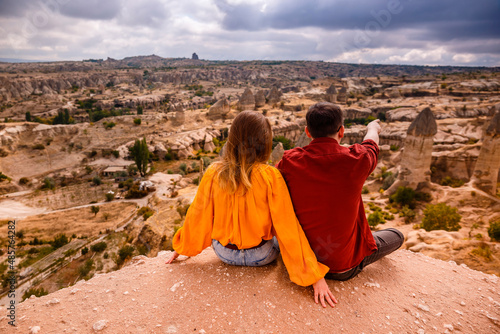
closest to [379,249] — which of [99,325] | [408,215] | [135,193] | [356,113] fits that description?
[99,325]

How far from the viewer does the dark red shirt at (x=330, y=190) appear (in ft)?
7.25

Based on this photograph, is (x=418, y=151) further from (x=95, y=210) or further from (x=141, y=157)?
(x=141, y=157)

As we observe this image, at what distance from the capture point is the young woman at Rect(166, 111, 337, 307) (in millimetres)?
2359

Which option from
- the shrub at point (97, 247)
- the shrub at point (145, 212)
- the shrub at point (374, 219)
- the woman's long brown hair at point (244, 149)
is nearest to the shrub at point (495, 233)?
the shrub at point (374, 219)

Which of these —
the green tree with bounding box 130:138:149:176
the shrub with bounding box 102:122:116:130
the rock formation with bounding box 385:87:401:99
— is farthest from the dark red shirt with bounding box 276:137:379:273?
the rock formation with bounding box 385:87:401:99

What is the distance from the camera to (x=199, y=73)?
3701 inches

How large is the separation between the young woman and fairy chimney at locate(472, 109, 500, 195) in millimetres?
12933

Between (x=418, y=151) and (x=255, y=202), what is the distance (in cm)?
1261

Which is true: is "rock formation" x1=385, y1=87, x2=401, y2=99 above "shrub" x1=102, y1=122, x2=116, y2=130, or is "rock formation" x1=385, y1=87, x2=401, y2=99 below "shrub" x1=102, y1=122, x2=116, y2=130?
above

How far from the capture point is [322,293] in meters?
2.38

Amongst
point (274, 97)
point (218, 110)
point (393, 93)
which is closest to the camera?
point (218, 110)

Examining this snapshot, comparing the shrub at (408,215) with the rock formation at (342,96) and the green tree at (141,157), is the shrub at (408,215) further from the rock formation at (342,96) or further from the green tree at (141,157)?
the rock formation at (342,96)

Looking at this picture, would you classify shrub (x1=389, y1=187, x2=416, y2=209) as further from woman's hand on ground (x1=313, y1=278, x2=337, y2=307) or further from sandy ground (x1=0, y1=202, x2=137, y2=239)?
sandy ground (x1=0, y1=202, x2=137, y2=239)

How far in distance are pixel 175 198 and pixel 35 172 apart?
1762 centimetres
